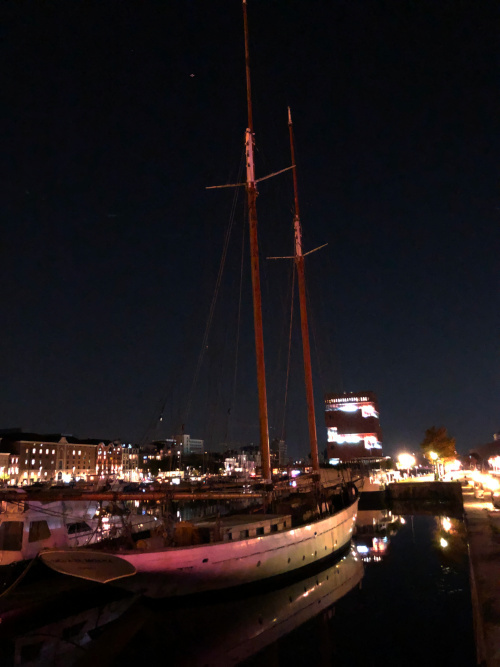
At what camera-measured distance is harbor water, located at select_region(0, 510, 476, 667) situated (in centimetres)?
1656

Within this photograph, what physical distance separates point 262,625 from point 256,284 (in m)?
21.2

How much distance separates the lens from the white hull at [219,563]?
19.2 metres

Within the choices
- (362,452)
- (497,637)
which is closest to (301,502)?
(497,637)

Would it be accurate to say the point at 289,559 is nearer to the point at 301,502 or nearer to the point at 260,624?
the point at 260,624

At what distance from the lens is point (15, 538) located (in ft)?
76.0

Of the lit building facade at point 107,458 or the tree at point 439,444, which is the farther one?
the lit building facade at point 107,458

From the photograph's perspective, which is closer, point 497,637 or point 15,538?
point 497,637

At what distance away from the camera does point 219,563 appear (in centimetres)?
2055

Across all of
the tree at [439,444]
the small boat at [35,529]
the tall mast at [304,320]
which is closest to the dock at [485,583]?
the small boat at [35,529]

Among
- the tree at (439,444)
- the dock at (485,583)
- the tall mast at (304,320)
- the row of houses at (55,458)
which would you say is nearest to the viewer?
the dock at (485,583)

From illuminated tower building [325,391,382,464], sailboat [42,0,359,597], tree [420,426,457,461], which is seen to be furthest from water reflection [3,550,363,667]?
illuminated tower building [325,391,382,464]

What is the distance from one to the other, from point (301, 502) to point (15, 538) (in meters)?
17.7

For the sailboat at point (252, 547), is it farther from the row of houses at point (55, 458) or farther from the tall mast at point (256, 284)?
the row of houses at point (55, 458)

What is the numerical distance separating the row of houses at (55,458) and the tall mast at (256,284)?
334 ft
